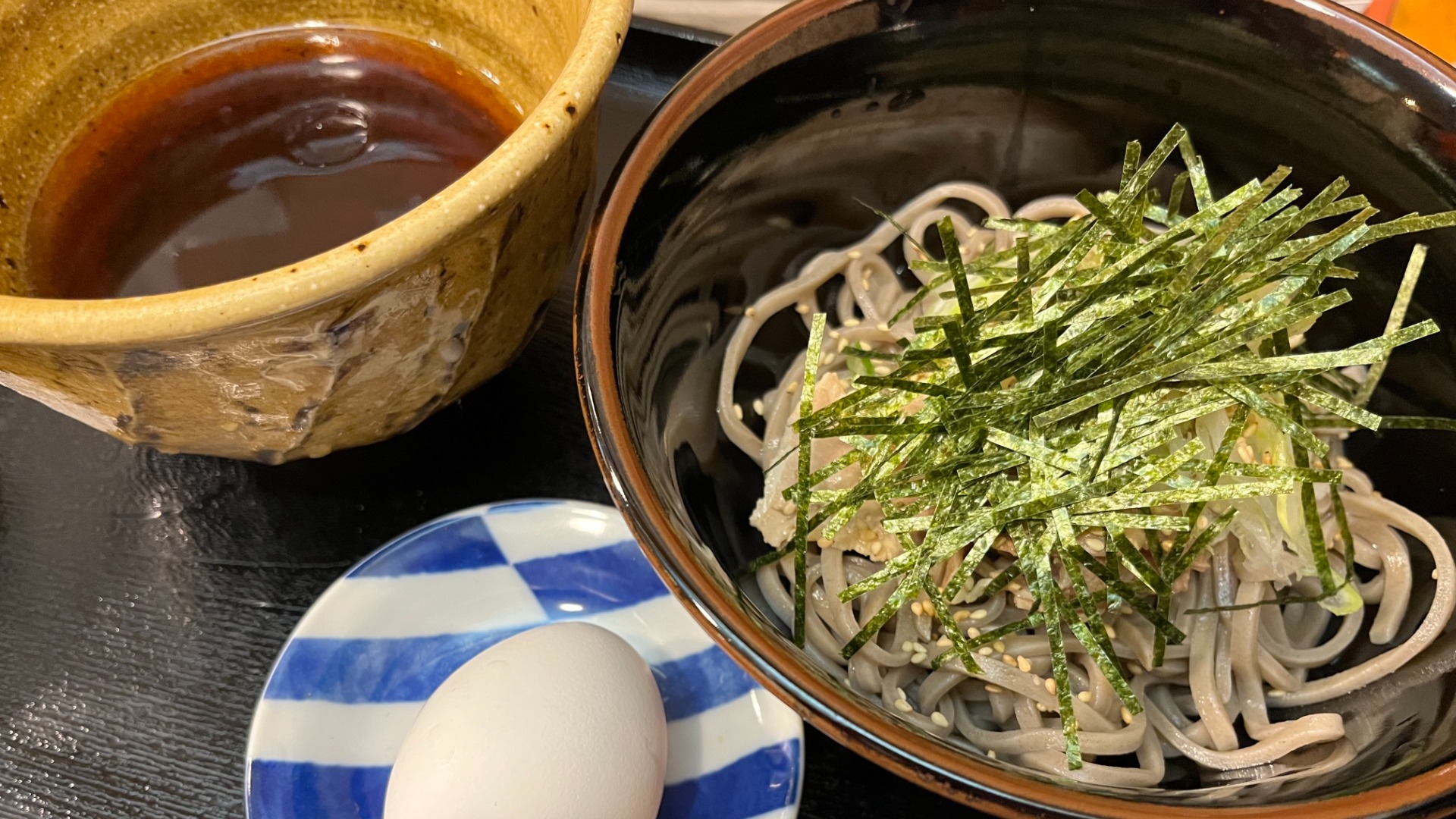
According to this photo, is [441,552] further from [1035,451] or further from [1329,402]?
[1329,402]

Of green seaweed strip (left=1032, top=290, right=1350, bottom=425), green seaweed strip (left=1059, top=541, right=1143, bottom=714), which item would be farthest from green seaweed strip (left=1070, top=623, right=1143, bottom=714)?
green seaweed strip (left=1032, top=290, right=1350, bottom=425)

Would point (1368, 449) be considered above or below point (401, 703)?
above

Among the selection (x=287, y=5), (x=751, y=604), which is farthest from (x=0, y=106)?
(x=751, y=604)

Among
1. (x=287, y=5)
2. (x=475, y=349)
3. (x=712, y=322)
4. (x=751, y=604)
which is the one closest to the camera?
(x=751, y=604)

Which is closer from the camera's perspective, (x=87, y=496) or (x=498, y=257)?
(x=498, y=257)

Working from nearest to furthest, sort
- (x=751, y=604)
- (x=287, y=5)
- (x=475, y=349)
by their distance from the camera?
(x=751, y=604)
(x=475, y=349)
(x=287, y=5)

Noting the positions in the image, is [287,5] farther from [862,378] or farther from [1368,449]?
[1368,449]

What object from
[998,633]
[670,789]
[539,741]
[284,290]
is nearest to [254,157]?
[284,290]

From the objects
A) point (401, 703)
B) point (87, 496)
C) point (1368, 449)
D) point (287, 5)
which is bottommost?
point (401, 703)
